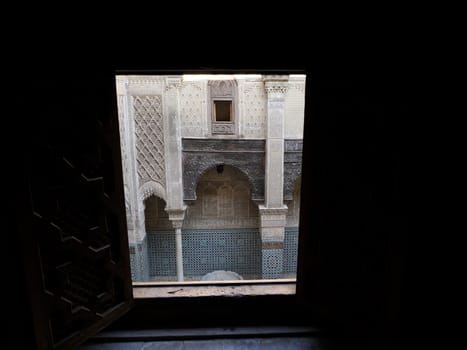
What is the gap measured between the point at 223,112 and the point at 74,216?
516 centimetres

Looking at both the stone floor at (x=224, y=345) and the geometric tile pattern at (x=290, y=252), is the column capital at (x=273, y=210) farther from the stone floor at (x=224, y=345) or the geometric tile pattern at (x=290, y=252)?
the stone floor at (x=224, y=345)

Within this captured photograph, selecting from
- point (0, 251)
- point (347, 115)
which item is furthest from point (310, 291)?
point (0, 251)

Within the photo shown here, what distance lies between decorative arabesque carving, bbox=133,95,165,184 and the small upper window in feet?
3.94

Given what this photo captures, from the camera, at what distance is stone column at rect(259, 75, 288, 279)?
5270mm

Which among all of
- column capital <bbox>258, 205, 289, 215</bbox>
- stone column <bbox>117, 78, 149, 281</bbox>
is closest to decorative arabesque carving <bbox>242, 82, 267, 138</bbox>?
column capital <bbox>258, 205, 289, 215</bbox>

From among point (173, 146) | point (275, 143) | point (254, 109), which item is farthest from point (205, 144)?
point (275, 143)

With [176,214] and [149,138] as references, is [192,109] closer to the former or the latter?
[149,138]

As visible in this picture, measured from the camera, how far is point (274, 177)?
551cm

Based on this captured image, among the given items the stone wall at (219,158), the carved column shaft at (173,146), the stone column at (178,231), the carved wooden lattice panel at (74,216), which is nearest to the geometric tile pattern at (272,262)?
the stone wall at (219,158)

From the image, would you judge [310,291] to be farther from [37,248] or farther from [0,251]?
[0,251]

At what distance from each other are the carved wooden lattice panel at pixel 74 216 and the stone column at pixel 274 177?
4477mm

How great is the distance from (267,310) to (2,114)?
1.31 meters

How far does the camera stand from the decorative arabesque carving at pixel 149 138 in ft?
17.1

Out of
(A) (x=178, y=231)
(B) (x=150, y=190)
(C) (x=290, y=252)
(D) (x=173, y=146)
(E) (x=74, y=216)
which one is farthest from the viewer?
(C) (x=290, y=252)
